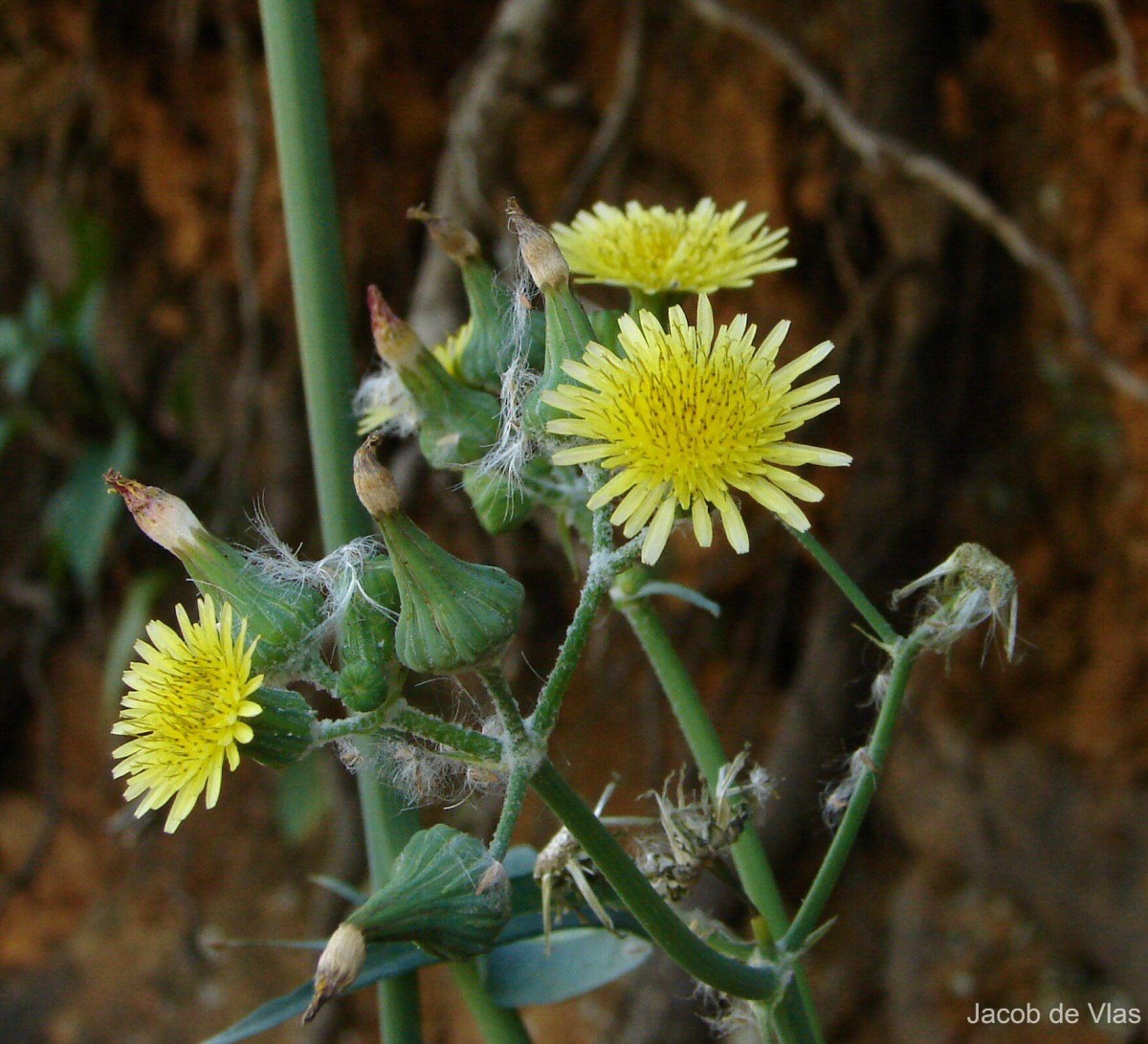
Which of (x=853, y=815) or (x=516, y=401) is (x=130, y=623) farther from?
(x=853, y=815)

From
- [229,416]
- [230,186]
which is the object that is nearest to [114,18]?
[230,186]

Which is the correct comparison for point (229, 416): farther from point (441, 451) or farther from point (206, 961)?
point (441, 451)

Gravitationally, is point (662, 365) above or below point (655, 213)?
below

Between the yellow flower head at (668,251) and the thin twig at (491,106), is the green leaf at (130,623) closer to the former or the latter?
the thin twig at (491,106)

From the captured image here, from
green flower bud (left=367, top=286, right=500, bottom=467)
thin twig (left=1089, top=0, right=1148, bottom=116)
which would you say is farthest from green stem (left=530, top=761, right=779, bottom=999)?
thin twig (left=1089, top=0, right=1148, bottom=116)

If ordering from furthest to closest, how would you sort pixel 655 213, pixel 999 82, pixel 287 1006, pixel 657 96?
pixel 657 96 → pixel 999 82 → pixel 655 213 → pixel 287 1006

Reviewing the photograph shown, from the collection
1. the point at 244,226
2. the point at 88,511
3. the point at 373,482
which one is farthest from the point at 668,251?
the point at 88,511
